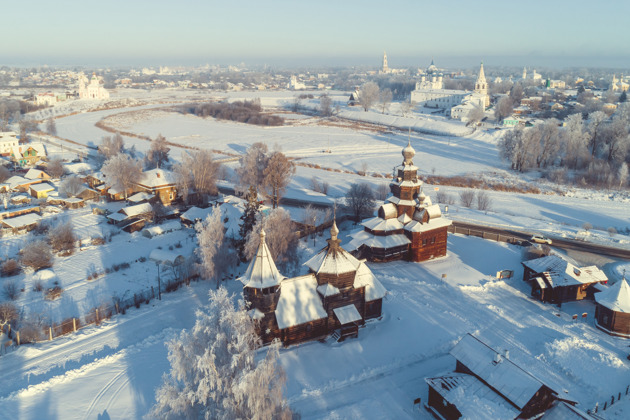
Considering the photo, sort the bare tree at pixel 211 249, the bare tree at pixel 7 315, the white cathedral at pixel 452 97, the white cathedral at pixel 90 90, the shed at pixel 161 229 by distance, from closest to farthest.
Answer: the bare tree at pixel 7 315 < the bare tree at pixel 211 249 < the shed at pixel 161 229 < the white cathedral at pixel 452 97 < the white cathedral at pixel 90 90

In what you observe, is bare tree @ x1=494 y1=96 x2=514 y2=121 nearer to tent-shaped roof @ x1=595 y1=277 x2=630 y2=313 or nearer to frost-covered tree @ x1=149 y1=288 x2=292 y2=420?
tent-shaped roof @ x1=595 y1=277 x2=630 y2=313

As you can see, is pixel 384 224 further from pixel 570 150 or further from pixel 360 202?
pixel 570 150

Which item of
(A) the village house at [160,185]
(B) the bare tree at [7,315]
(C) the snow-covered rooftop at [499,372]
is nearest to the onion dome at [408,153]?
(C) the snow-covered rooftop at [499,372]

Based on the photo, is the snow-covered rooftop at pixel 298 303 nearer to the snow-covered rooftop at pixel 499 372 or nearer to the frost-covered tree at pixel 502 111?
the snow-covered rooftop at pixel 499 372

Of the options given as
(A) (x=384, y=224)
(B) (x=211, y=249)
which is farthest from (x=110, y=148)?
(A) (x=384, y=224)

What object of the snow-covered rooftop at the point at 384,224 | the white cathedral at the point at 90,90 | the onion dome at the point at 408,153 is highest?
the white cathedral at the point at 90,90

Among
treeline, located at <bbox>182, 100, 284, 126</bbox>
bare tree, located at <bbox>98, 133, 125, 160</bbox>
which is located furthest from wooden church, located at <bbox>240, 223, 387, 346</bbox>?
treeline, located at <bbox>182, 100, 284, 126</bbox>

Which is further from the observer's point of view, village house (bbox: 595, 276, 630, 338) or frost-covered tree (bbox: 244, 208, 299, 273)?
frost-covered tree (bbox: 244, 208, 299, 273)
